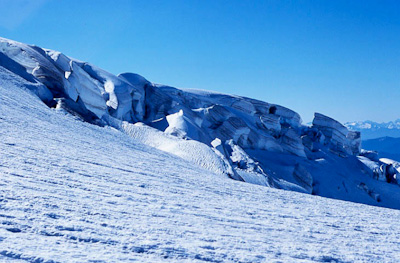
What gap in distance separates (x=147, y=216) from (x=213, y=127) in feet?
42.4

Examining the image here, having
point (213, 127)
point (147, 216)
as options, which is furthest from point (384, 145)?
point (147, 216)

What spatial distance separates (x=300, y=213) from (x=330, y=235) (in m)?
0.46

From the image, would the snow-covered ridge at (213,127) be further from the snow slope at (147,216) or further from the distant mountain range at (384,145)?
the distant mountain range at (384,145)

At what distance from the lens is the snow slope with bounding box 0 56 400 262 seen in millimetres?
1520

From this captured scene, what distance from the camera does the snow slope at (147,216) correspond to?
4.99 feet

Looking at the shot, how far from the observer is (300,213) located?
8.82 feet

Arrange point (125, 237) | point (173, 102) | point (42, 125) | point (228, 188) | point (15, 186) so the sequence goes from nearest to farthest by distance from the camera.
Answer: point (125, 237)
point (15, 186)
point (228, 188)
point (42, 125)
point (173, 102)

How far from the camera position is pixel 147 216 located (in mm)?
1951

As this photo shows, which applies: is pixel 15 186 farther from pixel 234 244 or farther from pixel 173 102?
pixel 173 102

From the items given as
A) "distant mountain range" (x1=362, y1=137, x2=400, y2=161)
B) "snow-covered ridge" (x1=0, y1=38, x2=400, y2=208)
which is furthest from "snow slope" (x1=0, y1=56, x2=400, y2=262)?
"distant mountain range" (x1=362, y1=137, x2=400, y2=161)

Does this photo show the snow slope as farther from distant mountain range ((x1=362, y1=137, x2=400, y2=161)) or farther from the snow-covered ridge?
distant mountain range ((x1=362, y1=137, x2=400, y2=161))

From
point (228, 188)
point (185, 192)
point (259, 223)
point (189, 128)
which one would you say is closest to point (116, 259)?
point (259, 223)

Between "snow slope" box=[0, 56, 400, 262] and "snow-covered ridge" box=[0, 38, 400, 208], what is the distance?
9.32ft

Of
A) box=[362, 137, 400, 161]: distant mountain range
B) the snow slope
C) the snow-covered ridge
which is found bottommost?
the snow slope
